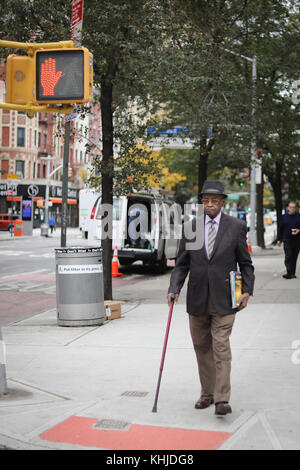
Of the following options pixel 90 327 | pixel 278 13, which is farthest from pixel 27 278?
pixel 278 13

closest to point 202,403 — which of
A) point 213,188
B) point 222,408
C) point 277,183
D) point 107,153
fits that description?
point 222,408

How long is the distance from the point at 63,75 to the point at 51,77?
0.13m

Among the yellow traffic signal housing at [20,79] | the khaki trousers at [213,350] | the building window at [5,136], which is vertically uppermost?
the building window at [5,136]

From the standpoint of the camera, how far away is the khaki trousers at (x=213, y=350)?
638 centimetres

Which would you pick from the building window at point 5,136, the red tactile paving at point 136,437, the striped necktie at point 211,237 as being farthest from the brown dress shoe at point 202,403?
the building window at point 5,136

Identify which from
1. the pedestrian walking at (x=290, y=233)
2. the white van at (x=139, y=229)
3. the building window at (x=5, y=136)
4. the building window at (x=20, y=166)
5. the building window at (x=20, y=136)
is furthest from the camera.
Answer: the building window at (x=20, y=166)

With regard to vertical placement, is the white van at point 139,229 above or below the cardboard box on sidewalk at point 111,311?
above

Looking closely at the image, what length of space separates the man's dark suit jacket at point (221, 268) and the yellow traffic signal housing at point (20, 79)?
2.60m

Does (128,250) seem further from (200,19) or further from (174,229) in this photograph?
(200,19)

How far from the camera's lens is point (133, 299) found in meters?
15.7

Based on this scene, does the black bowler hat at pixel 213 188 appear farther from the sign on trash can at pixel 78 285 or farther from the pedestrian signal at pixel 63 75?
the sign on trash can at pixel 78 285

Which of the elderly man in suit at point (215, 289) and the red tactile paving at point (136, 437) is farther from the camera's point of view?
the elderly man in suit at point (215, 289)

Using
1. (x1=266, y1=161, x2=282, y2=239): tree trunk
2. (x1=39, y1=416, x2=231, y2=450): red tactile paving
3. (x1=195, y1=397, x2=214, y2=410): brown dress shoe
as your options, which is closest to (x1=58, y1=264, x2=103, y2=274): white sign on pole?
(x1=195, y1=397, x2=214, y2=410): brown dress shoe
